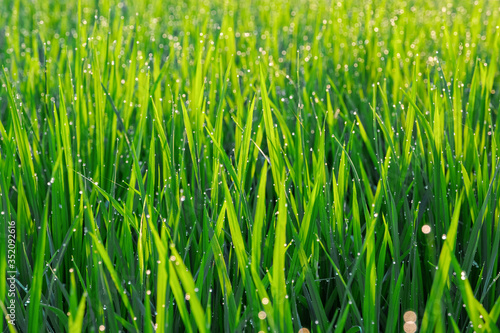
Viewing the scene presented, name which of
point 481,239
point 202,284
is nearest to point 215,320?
point 202,284

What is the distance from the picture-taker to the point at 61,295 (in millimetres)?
732

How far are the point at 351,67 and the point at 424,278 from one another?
97 centimetres

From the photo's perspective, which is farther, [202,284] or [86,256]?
[86,256]

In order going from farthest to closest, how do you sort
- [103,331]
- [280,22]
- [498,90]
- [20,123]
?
[280,22] < [498,90] < [20,123] < [103,331]

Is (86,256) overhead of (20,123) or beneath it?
beneath

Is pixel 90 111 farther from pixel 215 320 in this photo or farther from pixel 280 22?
pixel 280 22

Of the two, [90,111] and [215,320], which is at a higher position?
[90,111]

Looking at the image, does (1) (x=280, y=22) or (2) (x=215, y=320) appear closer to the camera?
(2) (x=215, y=320)

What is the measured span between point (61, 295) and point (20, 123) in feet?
1.22

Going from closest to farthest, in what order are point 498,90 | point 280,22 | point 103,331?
point 103,331 < point 498,90 < point 280,22

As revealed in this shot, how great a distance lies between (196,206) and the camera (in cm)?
85

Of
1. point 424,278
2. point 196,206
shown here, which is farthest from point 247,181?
point 424,278

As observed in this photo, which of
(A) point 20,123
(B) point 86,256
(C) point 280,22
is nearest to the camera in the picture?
(B) point 86,256

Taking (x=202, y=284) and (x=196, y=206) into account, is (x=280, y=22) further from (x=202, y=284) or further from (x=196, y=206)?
(x=202, y=284)
